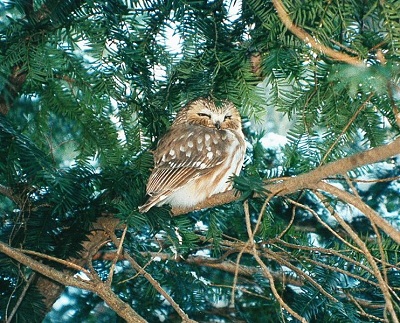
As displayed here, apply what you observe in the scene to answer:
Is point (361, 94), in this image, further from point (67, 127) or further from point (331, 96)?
point (67, 127)

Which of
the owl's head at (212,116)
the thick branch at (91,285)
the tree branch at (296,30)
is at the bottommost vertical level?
the thick branch at (91,285)

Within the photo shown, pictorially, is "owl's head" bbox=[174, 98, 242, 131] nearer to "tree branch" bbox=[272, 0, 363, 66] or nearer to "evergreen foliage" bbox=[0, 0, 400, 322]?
"evergreen foliage" bbox=[0, 0, 400, 322]

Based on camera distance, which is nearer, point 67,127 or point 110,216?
point 110,216

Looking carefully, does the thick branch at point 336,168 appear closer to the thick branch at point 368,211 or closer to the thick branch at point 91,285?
the thick branch at point 368,211

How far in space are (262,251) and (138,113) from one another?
25.8 inches

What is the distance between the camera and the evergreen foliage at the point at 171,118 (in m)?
2.23

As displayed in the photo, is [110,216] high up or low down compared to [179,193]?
down

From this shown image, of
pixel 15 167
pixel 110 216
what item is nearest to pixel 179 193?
pixel 110 216

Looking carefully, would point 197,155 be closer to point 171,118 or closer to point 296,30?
point 171,118

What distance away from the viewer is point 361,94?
7.88 ft

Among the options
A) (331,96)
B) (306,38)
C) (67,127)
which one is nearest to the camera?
(306,38)

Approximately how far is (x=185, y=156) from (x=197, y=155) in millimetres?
57

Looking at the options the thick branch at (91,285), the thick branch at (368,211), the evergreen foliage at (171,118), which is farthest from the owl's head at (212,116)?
the thick branch at (368,211)

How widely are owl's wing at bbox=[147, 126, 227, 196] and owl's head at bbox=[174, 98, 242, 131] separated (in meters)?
0.05
